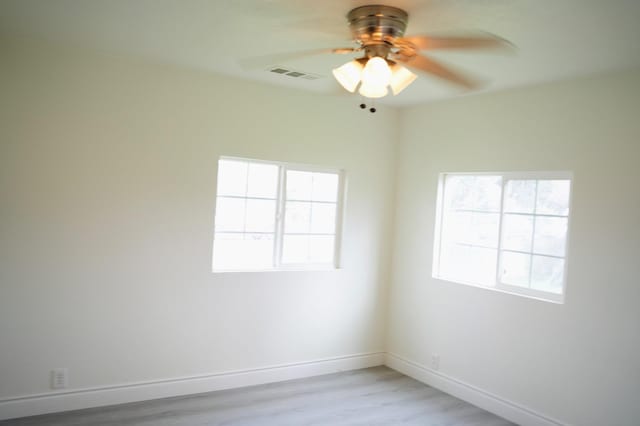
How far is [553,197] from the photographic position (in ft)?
12.6

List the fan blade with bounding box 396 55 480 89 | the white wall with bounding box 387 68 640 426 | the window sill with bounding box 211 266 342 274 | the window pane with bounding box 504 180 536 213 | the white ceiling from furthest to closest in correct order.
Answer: the window sill with bounding box 211 266 342 274, the window pane with bounding box 504 180 536 213, the white wall with bounding box 387 68 640 426, the fan blade with bounding box 396 55 480 89, the white ceiling

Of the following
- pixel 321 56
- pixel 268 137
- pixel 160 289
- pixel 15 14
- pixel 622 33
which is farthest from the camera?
pixel 268 137

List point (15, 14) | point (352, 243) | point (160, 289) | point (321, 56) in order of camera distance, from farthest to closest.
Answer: point (352, 243) → point (160, 289) → point (321, 56) → point (15, 14)

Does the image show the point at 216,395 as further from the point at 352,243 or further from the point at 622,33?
the point at 622,33

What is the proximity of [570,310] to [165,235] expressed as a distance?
9.98 feet

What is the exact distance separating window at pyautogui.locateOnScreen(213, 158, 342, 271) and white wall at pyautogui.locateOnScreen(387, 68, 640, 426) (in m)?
0.90

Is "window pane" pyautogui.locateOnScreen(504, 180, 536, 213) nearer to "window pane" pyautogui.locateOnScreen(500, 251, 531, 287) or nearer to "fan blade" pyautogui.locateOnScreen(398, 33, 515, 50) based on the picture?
"window pane" pyautogui.locateOnScreen(500, 251, 531, 287)

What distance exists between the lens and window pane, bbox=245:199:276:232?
175 inches

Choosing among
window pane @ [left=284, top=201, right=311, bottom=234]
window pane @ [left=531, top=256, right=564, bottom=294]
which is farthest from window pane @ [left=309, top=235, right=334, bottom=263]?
window pane @ [left=531, top=256, right=564, bottom=294]

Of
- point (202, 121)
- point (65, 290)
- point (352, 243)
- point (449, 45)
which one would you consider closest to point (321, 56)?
point (449, 45)

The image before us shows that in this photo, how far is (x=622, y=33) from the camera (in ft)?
8.75

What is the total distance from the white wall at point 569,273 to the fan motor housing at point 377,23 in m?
1.74

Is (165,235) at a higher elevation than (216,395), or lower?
higher

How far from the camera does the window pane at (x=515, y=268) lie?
4.03 meters
